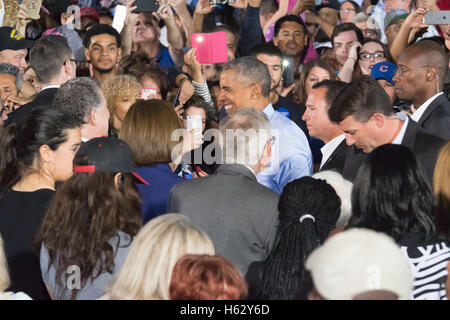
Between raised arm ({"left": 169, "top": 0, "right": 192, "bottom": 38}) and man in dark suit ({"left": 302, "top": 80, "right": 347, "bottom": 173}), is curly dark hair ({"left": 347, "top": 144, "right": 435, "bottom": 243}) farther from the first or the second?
raised arm ({"left": 169, "top": 0, "right": 192, "bottom": 38})

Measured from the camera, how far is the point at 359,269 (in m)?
2.47

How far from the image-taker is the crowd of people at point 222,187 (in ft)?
9.26

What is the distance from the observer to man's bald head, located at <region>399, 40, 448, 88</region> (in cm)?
579

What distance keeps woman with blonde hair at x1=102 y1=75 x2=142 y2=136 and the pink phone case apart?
91 cm

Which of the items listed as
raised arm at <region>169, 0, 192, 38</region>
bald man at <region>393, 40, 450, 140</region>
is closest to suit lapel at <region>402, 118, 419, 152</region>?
bald man at <region>393, 40, 450, 140</region>

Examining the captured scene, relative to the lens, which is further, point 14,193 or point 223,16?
point 223,16

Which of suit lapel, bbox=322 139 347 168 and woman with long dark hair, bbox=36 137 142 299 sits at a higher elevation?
woman with long dark hair, bbox=36 137 142 299

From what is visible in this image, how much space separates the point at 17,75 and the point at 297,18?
2997 millimetres

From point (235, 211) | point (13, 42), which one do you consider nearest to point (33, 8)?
point (13, 42)

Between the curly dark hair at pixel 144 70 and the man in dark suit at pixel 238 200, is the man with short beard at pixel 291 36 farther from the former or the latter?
the man in dark suit at pixel 238 200

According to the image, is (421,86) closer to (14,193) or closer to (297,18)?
(297,18)

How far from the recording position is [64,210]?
11.8 ft

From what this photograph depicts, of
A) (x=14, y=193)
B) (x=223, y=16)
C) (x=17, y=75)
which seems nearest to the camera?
(x=14, y=193)
